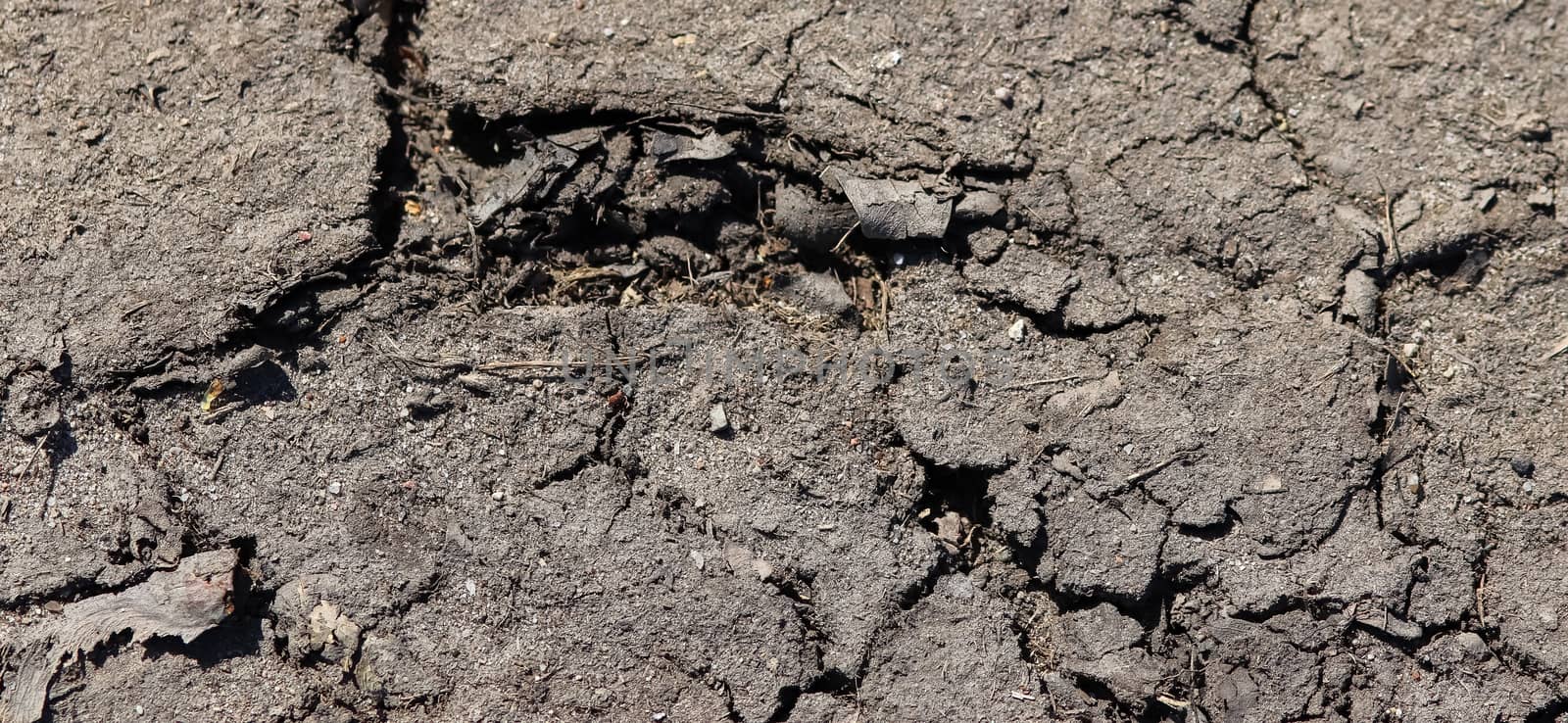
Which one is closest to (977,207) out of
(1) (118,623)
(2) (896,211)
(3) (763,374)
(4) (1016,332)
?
(2) (896,211)

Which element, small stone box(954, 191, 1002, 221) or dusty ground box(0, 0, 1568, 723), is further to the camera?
small stone box(954, 191, 1002, 221)

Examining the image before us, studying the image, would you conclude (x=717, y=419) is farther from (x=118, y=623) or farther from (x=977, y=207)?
(x=118, y=623)

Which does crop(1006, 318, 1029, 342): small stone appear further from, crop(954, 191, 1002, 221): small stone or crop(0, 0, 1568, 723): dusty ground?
crop(954, 191, 1002, 221): small stone

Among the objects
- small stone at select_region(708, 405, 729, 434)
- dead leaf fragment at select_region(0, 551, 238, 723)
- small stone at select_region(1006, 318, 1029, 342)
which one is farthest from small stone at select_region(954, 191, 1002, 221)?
dead leaf fragment at select_region(0, 551, 238, 723)

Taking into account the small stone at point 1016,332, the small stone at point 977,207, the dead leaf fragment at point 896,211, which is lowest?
the small stone at point 1016,332

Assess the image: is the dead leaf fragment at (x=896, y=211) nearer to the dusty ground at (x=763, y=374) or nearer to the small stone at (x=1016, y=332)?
the dusty ground at (x=763, y=374)

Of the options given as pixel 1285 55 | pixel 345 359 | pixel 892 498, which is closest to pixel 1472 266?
pixel 1285 55

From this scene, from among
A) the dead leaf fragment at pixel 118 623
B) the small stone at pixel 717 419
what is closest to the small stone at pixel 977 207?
the small stone at pixel 717 419
